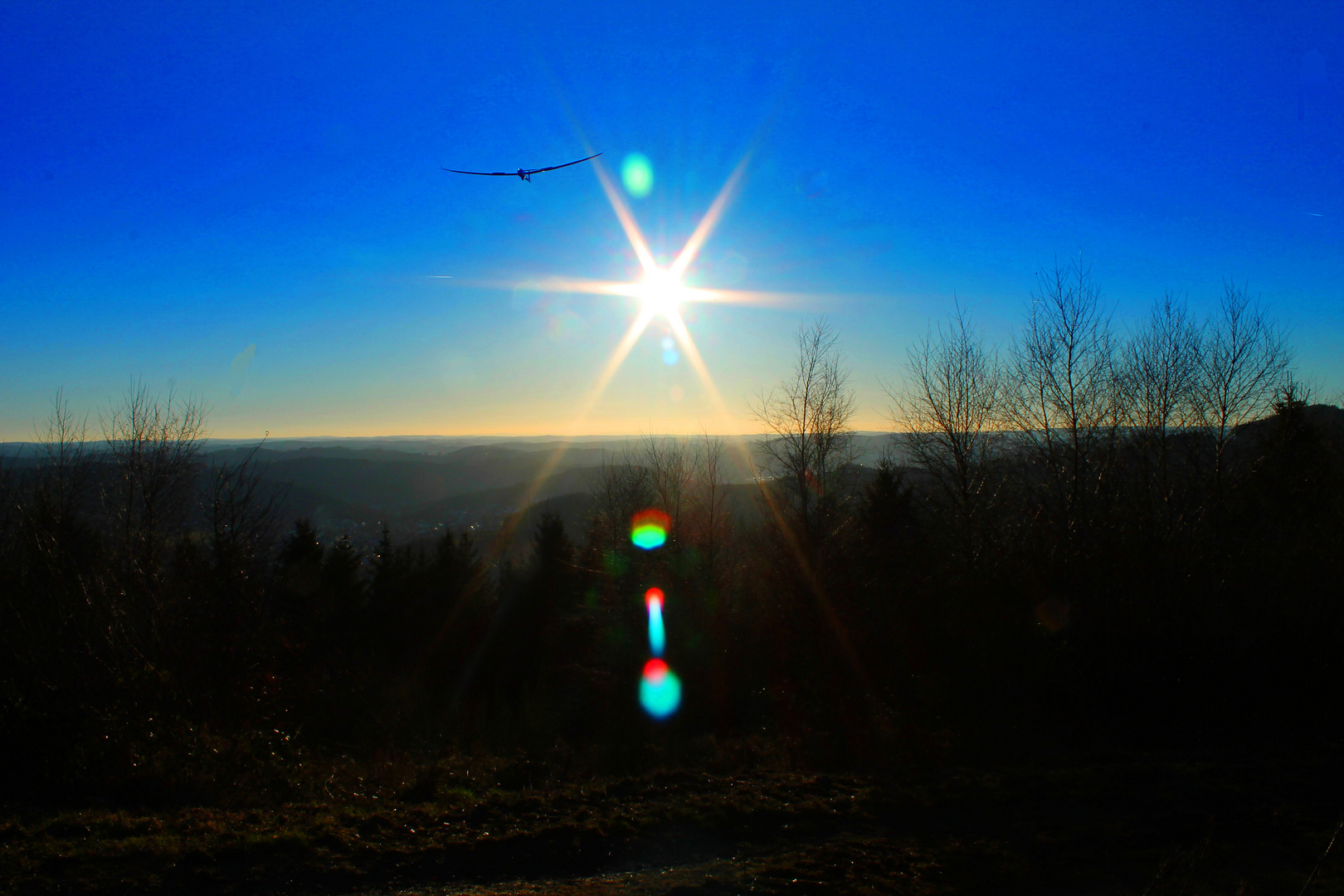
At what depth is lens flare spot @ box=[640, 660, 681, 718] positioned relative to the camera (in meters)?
20.4

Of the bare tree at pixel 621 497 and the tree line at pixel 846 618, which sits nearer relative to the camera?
the tree line at pixel 846 618

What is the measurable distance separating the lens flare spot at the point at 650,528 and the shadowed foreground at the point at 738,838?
730 inches

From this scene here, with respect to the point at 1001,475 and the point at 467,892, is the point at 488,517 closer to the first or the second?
the point at 1001,475

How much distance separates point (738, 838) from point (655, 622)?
56.1 feet

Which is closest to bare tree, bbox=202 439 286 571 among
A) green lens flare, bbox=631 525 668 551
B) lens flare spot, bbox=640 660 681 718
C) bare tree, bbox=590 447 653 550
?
lens flare spot, bbox=640 660 681 718

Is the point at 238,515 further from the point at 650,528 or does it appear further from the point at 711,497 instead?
the point at 711,497

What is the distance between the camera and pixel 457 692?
2567cm

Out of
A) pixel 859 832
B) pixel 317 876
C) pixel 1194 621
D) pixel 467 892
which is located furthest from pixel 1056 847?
pixel 1194 621

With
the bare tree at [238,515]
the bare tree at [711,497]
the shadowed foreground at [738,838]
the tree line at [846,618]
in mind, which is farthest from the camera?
the bare tree at [711,497]

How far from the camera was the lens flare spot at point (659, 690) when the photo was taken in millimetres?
20438

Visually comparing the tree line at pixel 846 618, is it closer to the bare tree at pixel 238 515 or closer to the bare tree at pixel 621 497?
the bare tree at pixel 238 515

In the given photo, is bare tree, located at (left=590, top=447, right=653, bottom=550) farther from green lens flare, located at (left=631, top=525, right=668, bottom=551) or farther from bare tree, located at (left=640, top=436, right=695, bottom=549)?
green lens flare, located at (left=631, top=525, right=668, bottom=551)

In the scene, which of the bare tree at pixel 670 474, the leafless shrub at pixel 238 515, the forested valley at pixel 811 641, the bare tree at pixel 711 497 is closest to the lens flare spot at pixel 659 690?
the forested valley at pixel 811 641

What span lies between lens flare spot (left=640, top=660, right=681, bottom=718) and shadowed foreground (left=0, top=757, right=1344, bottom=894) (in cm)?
1171
